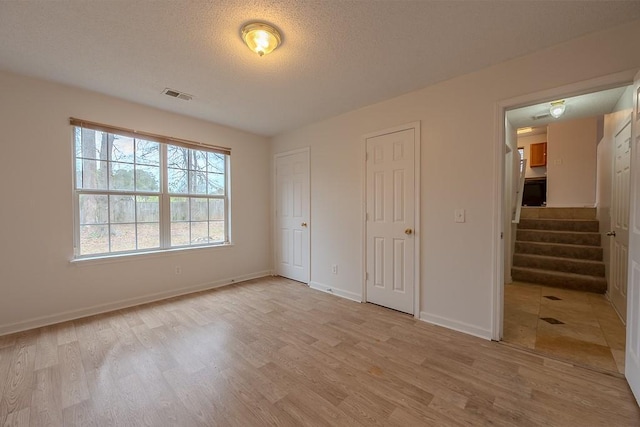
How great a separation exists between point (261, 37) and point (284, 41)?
0.20 m

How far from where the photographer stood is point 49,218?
8.71 ft

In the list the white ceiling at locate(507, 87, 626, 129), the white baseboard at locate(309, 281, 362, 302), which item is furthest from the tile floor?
the white ceiling at locate(507, 87, 626, 129)

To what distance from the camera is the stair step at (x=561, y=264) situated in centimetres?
369

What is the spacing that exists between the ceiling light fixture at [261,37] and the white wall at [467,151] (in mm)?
867

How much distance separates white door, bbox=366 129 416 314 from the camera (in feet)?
9.50

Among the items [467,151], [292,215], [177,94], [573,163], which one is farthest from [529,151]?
[177,94]

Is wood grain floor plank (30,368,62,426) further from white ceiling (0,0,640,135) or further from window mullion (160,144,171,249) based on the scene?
white ceiling (0,0,640,135)

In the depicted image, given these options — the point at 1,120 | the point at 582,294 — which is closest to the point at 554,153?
the point at 582,294

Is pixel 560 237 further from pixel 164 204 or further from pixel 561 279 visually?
pixel 164 204

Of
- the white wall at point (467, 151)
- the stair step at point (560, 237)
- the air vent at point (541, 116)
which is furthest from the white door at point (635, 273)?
the stair step at point (560, 237)

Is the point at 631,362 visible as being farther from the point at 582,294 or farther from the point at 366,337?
the point at 582,294

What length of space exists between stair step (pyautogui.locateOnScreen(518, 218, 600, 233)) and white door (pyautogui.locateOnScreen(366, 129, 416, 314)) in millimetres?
3461

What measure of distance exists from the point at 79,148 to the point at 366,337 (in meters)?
3.67

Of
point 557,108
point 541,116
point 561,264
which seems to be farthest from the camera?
point 561,264
